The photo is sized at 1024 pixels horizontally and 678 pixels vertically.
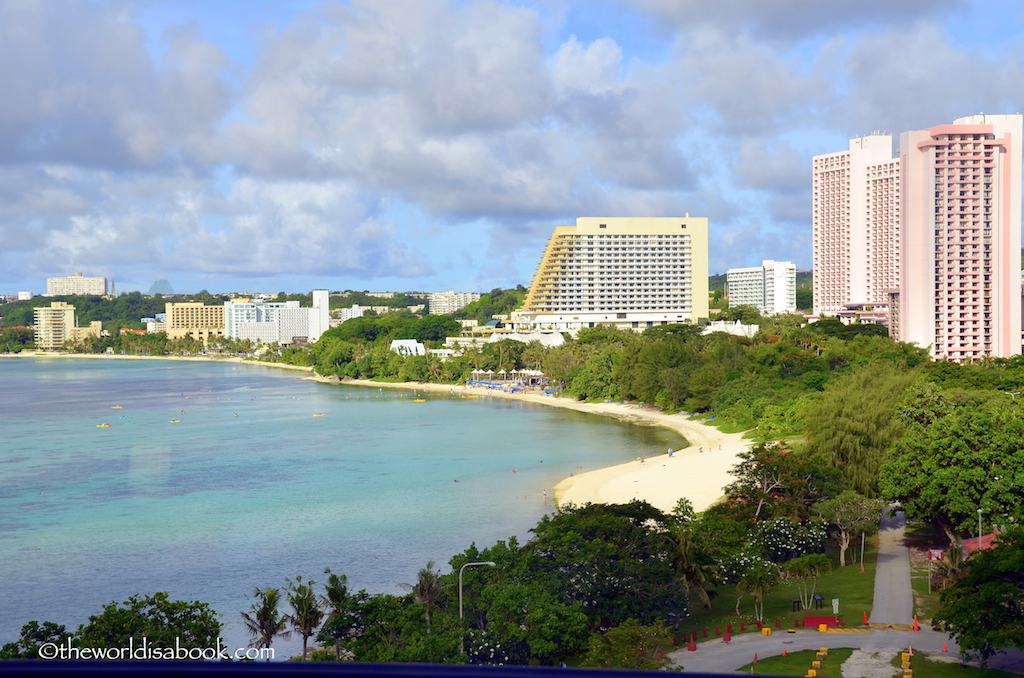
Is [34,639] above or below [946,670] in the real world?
above

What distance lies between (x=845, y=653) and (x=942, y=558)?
19.5 ft

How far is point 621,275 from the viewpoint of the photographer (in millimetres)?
101000

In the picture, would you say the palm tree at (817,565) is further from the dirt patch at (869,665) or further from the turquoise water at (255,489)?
the turquoise water at (255,489)

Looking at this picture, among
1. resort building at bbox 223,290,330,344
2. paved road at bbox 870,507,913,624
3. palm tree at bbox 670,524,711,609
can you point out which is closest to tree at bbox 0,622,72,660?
palm tree at bbox 670,524,711,609

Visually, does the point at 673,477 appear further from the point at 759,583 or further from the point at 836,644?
the point at 836,644

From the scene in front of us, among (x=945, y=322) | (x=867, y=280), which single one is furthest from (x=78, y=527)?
(x=867, y=280)


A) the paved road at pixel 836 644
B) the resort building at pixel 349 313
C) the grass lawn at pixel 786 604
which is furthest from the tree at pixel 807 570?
the resort building at pixel 349 313

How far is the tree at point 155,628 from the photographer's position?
42.6 feet

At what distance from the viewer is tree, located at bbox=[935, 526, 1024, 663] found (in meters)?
12.9

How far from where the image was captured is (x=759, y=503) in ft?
70.5

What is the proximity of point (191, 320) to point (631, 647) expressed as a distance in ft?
516

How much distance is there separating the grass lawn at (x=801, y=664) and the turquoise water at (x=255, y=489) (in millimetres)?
8870

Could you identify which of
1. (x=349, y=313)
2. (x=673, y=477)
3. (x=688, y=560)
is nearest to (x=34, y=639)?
(x=688, y=560)

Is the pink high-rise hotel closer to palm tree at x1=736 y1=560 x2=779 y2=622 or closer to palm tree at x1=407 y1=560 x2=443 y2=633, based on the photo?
palm tree at x1=736 y1=560 x2=779 y2=622
